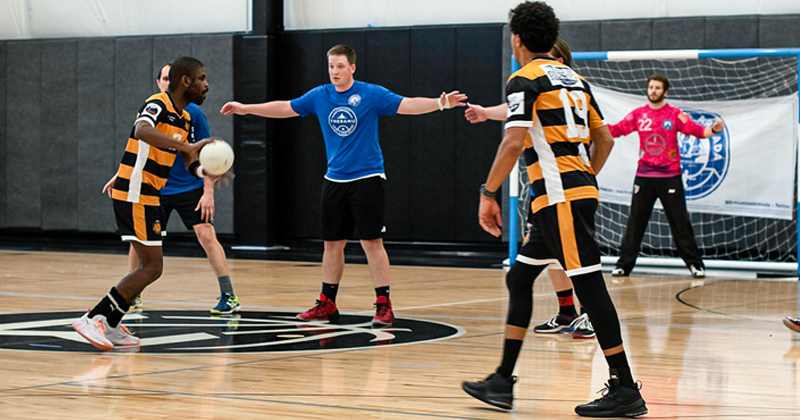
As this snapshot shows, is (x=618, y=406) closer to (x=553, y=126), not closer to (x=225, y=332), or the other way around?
(x=553, y=126)

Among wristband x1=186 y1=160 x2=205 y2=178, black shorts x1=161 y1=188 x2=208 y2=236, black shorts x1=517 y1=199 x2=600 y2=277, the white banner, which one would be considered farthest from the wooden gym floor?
the white banner

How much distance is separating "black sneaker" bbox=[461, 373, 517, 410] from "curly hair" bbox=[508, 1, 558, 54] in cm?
141

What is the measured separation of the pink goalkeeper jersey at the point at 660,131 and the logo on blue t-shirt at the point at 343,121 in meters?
4.72

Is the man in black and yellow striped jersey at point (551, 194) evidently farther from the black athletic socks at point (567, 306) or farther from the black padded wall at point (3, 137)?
the black padded wall at point (3, 137)

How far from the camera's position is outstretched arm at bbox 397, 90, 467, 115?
6652mm

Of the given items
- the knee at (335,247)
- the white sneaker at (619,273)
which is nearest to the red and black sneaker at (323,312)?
the knee at (335,247)

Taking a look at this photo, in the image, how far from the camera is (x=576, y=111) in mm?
4602

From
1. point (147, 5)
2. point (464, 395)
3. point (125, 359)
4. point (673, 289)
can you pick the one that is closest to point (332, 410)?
point (464, 395)

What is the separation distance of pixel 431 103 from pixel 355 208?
0.90 metres

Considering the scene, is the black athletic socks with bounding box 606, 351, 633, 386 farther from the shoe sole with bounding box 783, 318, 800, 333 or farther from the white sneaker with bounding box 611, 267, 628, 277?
the white sneaker with bounding box 611, 267, 628, 277

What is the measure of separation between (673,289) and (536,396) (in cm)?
565

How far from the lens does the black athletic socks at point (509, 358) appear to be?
4.51 metres

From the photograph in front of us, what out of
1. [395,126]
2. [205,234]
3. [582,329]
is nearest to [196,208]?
[205,234]

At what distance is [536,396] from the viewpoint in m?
4.77
